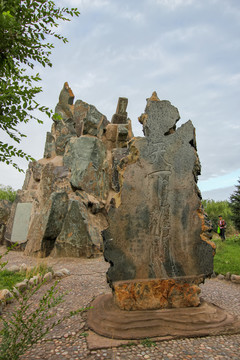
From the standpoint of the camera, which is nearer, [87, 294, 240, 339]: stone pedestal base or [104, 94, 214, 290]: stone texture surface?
[87, 294, 240, 339]: stone pedestal base

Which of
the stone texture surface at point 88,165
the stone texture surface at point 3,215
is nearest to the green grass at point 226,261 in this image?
the stone texture surface at point 88,165

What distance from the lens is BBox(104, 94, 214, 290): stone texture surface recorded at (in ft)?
12.0

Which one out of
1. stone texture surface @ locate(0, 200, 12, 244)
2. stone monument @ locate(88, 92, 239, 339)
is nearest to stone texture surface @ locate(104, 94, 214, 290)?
stone monument @ locate(88, 92, 239, 339)

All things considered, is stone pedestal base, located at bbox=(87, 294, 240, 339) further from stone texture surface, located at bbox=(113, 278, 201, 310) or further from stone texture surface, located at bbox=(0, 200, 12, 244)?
stone texture surface, located at bbox=(0, 200, 12, 244)

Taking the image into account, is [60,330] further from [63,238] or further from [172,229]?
[63,238]

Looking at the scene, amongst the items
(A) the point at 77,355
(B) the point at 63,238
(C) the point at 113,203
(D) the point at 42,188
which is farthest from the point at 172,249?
(D) the point at 42,188

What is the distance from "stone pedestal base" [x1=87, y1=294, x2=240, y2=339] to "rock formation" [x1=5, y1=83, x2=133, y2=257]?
16.9 feet

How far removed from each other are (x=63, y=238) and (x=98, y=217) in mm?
1724

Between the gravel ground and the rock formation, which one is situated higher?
the rock formation

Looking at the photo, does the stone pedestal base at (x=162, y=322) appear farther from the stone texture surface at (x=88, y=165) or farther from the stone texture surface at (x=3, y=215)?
the stone texture surface at (x=3, y=215)

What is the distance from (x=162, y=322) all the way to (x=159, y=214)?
4.63 ft

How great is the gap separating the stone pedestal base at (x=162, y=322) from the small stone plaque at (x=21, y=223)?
827cm

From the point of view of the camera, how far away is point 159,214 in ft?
12.6

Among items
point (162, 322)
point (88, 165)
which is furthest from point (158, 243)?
point (88, 165)
